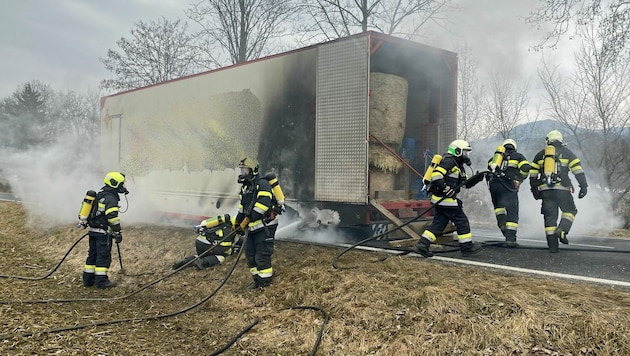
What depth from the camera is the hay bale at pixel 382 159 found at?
7117 millimetres

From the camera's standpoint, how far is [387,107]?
7.34 meters

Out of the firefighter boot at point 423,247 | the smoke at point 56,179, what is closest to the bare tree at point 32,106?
the smoke at point 56,179

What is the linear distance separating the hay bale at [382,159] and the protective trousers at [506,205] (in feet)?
5.21

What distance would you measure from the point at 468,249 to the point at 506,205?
1457 mm

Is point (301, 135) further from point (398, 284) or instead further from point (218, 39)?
point (218, 39)

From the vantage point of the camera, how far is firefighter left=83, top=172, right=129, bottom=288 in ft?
21.2

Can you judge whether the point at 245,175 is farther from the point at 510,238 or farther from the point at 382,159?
the point at 510,238

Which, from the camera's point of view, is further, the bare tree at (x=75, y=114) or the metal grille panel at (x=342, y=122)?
the bare tree at (x=75, y=114)

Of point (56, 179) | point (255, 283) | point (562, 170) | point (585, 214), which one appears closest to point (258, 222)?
point (255, 283)

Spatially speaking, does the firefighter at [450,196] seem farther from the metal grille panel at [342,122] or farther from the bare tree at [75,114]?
the bare tree at [75,114]

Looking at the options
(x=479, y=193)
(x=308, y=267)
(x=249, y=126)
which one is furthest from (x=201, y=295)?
(x=479, y=193)

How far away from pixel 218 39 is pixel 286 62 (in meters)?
15.8

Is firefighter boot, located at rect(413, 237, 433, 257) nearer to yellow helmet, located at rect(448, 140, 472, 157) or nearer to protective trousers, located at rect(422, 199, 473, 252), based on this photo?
protective trousers, located at rect(422, 199, 473, 252)

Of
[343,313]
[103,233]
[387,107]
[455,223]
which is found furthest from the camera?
[387,107]
